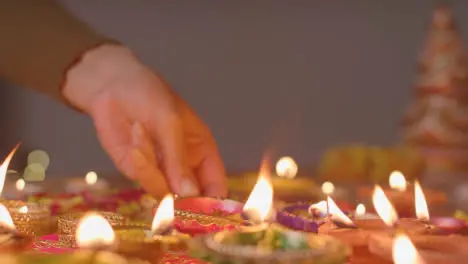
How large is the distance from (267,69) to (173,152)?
2122mm

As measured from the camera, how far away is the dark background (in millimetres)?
3553

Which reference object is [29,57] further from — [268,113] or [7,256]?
[268,113]

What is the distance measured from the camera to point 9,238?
80 centimetres

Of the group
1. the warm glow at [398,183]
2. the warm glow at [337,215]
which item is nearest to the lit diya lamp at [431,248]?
the warm glow at [337,215]

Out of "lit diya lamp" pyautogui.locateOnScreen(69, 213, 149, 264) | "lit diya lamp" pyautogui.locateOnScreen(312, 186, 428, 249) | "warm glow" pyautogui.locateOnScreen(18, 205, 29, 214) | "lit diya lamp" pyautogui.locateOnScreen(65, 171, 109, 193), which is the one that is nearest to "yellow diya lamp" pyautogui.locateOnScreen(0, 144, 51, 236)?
"warm glow" pyautogui.locateOnScreen(18, 205, 29, 214)

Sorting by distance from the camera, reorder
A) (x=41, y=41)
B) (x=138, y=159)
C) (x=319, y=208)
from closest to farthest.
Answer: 1. (x=319, y=208)
2. (x=138, y=159)
3. (x=41, y=41)

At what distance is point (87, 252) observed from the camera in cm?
67

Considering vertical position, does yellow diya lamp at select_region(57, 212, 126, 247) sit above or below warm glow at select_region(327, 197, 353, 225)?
below

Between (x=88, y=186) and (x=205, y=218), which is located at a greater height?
(x=88, y=186)

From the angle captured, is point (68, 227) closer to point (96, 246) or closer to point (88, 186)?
point (96, 246)

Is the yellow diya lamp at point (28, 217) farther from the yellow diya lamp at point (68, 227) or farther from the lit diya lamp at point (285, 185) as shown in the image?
the lit diya lamp at point (285, 185)

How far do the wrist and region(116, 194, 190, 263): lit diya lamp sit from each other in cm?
66

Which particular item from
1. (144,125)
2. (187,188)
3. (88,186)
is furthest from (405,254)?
(88,186)

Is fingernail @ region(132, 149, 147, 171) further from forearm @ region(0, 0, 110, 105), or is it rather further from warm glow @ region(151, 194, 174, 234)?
warm glow @ region(151, 194, 174, 234)
